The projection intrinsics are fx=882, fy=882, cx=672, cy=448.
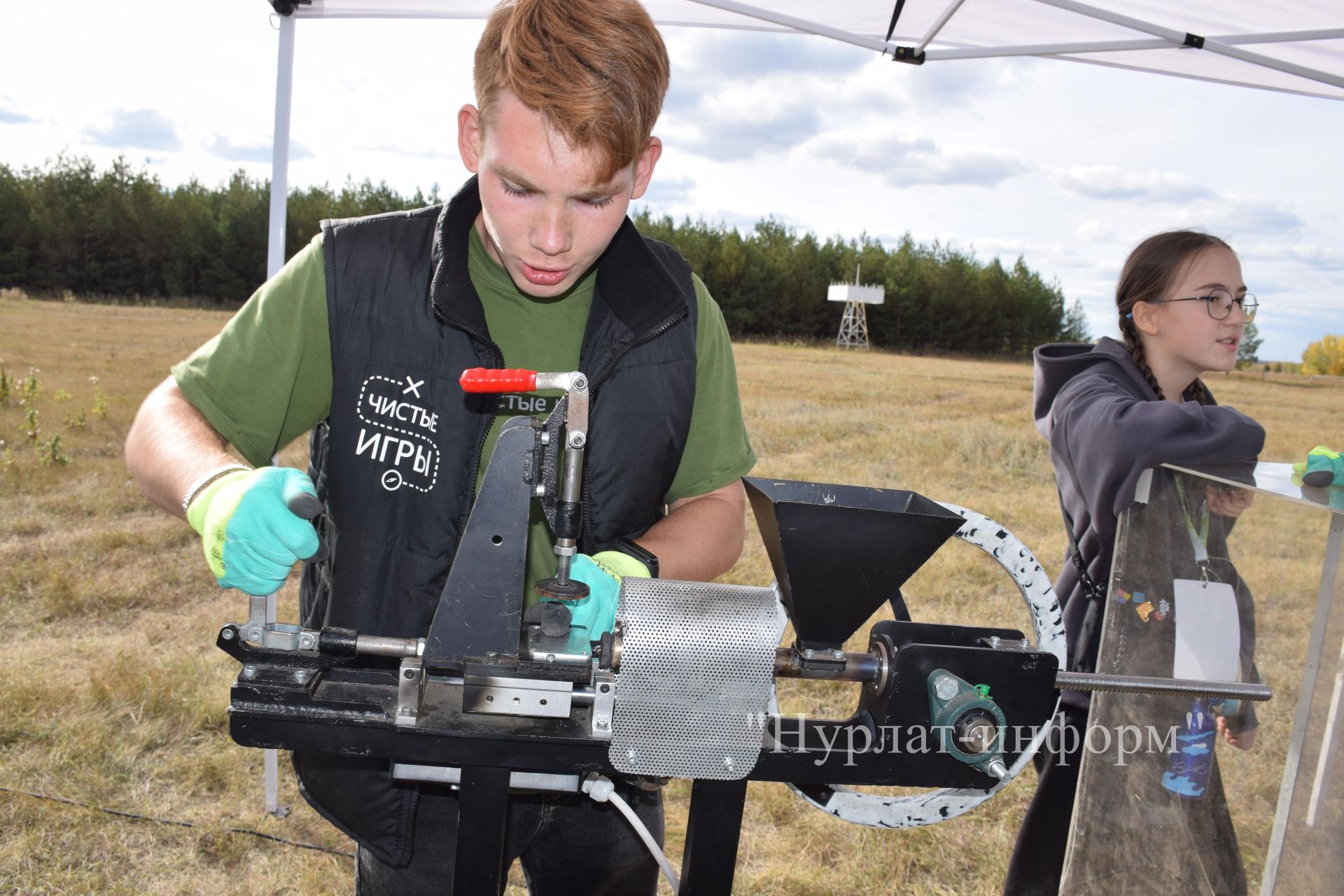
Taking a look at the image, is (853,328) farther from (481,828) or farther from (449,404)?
(481,828)

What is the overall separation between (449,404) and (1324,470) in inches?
76.9

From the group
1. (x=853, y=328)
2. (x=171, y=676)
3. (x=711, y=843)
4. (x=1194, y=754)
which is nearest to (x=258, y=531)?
(x=711, y=843)

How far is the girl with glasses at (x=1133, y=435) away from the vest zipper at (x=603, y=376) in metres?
1.25

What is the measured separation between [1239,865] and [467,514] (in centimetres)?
194

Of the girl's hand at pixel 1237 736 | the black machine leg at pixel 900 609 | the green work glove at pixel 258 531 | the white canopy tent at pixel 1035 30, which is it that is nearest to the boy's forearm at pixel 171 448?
the green work glove at pixel 258 531

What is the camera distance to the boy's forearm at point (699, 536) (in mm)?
1815

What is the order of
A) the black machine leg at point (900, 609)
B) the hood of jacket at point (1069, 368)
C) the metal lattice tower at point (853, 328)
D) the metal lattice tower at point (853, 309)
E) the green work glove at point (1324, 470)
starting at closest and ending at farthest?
the black machine leg at point (900, 609) < the green work glove at point (1324, 470) < the hood of jacket at point (1069, 368) < the metal lattice tower at point (853, 309) < the metal lattice tower at point (853, 328)

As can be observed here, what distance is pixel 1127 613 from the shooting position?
2252mm

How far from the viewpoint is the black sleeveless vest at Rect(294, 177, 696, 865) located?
66.9 inches

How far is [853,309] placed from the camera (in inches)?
1065

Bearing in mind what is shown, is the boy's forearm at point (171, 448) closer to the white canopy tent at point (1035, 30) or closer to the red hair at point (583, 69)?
the red hair at point (583, 69)

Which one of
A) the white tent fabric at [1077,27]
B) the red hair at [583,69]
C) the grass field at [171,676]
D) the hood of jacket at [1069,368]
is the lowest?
the grass field at [171,676]

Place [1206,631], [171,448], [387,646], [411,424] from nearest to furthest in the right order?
[387,646], [171,448], [411,424], [1206,631]

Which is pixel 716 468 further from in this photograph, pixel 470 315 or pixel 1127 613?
pixel 1127 613
